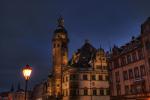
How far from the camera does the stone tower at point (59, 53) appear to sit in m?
79.6

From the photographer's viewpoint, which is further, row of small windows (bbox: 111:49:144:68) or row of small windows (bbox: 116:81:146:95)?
row of small windows (bbox: 111:49:144:68)

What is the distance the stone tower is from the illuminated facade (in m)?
31.1

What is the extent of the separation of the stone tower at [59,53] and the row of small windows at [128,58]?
107 feet

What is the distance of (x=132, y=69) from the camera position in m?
46.0

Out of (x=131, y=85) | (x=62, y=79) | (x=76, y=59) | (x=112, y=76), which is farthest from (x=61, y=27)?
(x=131, y=85)

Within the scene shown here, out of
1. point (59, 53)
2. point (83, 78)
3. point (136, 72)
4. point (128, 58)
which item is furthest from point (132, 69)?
point (59, 53)

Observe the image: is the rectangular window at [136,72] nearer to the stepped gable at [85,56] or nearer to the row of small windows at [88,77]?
the row of small windows at [88,77]

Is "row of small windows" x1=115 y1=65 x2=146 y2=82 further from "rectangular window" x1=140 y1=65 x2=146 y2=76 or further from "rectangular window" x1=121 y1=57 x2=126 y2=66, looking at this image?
"rectangular window" x1=121 y1=57 x2=126 y2=66

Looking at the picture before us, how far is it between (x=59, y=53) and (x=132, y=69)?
43.1 m

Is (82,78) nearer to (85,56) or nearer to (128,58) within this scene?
(85,56)

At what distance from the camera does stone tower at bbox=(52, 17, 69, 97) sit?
79619 millimetres

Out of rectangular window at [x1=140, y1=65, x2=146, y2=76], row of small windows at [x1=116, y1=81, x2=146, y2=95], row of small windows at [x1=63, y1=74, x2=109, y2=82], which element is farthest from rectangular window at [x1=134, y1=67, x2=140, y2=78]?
row of small windows at [x1=63, y1=74, x2=109, y2=82]

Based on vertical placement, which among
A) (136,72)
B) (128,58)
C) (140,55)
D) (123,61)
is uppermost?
(140,55)

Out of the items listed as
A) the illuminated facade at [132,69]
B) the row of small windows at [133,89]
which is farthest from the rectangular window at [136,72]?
the row of small windows at [133,89]
